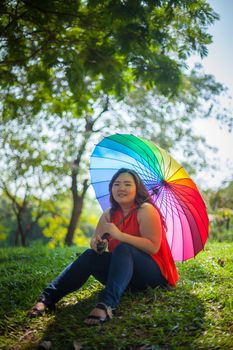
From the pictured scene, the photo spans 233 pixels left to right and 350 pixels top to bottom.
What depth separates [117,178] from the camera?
377 centimetres

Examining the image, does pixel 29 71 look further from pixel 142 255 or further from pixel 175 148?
pixel 175 148

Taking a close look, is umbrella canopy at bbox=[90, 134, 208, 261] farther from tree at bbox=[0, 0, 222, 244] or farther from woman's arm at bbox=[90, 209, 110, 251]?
tree at bbox=[0, 0, 222, 244]

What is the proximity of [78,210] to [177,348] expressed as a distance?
1127cm

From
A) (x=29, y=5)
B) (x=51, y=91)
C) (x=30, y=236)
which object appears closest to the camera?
(x=29, y=5)

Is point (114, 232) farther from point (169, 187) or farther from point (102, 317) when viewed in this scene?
point (169, 187)

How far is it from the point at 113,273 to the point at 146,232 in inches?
22.2

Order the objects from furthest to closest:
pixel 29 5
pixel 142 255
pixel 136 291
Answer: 1. pixel 29 5
2. pixel 136 291
3. pixel 142 255

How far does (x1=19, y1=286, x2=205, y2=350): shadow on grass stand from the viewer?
103 inches

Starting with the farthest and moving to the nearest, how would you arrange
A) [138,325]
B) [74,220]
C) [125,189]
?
[74,220] < [125,189] < [138,325]

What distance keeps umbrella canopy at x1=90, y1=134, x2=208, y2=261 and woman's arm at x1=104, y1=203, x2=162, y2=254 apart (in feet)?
1.11

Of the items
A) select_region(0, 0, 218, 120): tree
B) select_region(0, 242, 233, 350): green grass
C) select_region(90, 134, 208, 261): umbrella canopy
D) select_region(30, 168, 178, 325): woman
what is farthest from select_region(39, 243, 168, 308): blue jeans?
select_region(0, 0, 218, 120): tree

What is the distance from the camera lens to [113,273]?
121 inches

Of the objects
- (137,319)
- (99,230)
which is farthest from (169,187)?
(137,319)

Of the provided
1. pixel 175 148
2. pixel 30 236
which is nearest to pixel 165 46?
pixel 175 148
